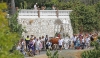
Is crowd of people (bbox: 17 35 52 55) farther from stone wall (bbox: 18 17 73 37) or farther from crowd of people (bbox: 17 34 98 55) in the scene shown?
stone wall (bbox: 18 17 73 37)

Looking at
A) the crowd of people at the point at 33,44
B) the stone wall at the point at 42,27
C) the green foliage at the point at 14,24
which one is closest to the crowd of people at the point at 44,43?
the crowd of people at the point at 33,44

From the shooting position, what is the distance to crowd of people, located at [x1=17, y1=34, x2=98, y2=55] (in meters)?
24.1

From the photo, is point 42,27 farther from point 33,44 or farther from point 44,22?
point 33,44

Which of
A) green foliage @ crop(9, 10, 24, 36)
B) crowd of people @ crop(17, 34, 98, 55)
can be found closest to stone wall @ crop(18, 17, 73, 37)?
crowd of people @ crop(17, 34, 98, 55)

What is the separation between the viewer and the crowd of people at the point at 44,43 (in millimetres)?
24078

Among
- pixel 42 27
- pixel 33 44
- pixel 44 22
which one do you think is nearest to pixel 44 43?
pixel 33 44

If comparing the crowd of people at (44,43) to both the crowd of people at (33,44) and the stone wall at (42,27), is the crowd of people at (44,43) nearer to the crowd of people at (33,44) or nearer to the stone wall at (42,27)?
the crowd of people at (33,44)

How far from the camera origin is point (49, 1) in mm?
40719

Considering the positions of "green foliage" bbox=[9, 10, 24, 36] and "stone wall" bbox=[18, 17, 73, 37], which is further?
"stone wall" bbox=[18, 17, 73, 37]

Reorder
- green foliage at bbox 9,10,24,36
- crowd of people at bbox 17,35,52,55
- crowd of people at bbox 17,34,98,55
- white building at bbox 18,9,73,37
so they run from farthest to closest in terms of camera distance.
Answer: white building at bbox 18,9,73,37 → crowd of people at bbox 17,34,98,55 → crowd of people at bbox 17,35,52,55 → green foliage at bbox 9,10,24,36

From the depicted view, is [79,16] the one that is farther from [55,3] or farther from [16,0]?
[16,0]

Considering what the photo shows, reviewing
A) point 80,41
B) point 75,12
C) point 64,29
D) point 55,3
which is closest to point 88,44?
point 80,41

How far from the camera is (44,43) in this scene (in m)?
26.3

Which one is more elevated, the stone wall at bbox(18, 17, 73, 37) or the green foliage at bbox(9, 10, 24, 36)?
the green foliage at bbox(9, 10, 24, 36)
